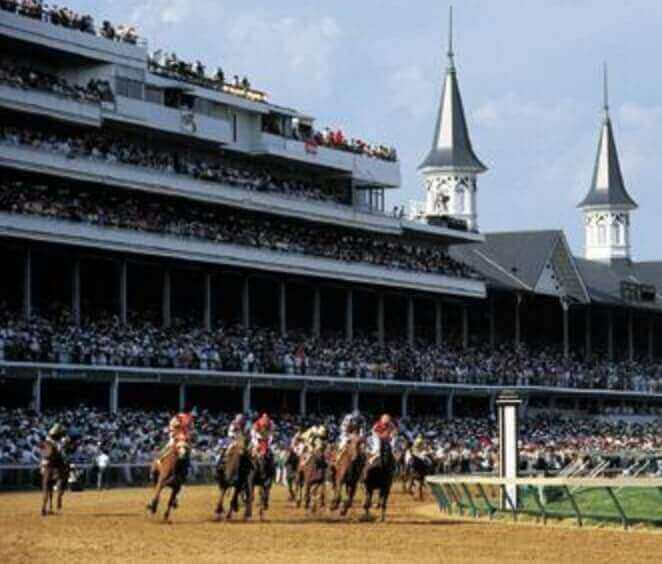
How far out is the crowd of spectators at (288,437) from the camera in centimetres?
4528

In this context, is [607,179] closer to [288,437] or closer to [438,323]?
[438,323]

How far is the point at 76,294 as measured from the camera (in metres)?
54.2

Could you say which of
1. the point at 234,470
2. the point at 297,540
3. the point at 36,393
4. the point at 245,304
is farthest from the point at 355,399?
the point at 297,540

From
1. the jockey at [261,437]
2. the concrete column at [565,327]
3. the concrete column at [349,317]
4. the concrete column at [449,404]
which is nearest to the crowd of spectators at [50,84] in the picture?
the concrete column at [349,317]

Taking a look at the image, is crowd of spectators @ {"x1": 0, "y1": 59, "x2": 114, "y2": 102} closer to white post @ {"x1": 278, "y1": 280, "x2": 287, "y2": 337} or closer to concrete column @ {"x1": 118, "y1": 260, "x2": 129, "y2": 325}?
concrete column @ {"x1": 118, "y1": 260, "x2": 129, "y2": 325}

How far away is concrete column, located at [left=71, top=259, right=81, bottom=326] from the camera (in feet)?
177

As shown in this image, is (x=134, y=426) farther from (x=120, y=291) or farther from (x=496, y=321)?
(x=496, y=321)

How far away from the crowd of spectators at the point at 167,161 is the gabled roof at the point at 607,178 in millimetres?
39343

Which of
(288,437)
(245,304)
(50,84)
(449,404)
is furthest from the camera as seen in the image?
(449,404)

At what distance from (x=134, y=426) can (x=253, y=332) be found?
12.8 meters

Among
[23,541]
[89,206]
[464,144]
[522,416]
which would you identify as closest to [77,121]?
[89,206]

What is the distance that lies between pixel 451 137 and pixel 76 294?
4392 centimetres

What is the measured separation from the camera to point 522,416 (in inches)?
2886

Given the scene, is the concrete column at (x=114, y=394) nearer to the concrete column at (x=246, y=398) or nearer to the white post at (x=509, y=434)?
the concrete column at (x=246, y=398)
